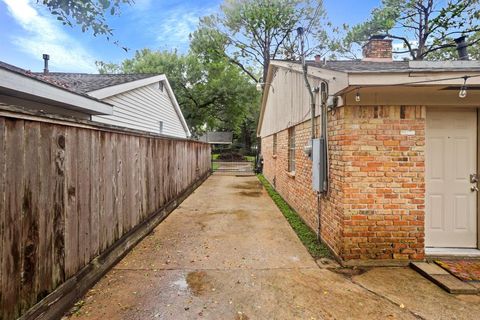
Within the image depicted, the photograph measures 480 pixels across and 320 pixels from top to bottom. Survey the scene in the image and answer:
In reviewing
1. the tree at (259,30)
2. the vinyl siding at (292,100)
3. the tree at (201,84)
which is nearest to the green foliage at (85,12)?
the vinyl siding at (292,100)

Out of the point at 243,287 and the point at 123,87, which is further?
the point at 123,87

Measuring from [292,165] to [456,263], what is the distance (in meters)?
4.68

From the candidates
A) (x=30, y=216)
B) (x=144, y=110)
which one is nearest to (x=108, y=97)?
(x=144, y=110)

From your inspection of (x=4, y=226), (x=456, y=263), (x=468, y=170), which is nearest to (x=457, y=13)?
(x=468, y=170)

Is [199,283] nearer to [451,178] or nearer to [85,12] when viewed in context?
[85,12]

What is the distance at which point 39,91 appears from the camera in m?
4.16

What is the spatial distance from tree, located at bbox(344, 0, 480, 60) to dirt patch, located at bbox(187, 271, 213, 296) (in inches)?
724

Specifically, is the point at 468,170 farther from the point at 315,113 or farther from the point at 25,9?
the point at 25,9

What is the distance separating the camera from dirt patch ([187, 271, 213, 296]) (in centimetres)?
307

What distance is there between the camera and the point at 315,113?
4977mm

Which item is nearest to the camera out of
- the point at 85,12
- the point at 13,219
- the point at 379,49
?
the point at 13,219

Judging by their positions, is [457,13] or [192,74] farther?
[192,74]

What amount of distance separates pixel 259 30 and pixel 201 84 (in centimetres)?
738

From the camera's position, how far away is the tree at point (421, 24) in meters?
15.4
